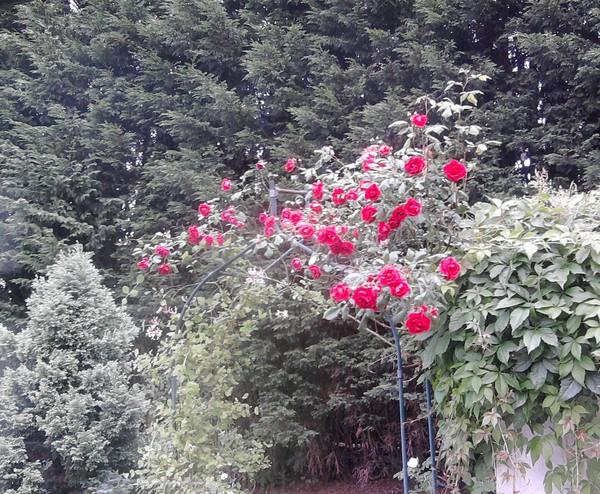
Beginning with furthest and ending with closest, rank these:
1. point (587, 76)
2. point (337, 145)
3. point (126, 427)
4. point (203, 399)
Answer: point (337, 145), point (587, 76), point (126, 427), point (203, 399)

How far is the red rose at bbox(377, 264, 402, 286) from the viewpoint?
1496mm

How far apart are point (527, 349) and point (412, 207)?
21.6 inches

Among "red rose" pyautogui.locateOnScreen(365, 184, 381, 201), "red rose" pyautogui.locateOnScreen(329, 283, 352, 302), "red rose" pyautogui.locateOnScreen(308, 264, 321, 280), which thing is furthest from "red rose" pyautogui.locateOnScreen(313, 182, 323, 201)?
"red rose" pyautogui.locateOnScreen(329, 283, 352, 302)

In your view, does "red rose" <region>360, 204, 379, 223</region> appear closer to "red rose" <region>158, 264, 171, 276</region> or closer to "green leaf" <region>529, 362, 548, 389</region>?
"green leaf" <region>529, 362, 548, 389</region>

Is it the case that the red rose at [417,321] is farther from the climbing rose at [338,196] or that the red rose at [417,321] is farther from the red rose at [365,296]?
the climbing rose at [338,196]

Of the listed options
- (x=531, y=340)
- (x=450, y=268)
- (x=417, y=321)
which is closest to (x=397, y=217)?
(x=450, y=268)

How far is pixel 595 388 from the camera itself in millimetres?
1413

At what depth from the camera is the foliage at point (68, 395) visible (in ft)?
10.1

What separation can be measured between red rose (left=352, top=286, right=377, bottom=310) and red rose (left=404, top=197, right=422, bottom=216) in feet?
1.12

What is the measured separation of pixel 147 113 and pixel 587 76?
3.32m

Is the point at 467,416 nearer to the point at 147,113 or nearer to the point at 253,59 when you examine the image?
the point at 253,59

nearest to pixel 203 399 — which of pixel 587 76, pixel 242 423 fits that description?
pixel 242 423

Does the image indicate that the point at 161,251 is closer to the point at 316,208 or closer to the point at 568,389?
the point at 316,208

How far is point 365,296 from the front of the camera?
153cm
